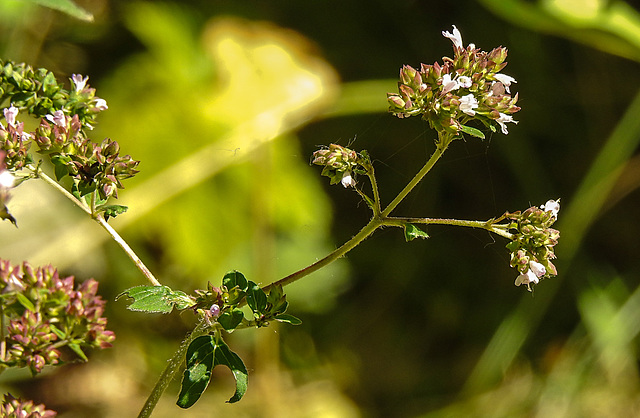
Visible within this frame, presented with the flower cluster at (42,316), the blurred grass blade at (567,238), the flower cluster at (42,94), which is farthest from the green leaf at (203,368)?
the blurred grass blade at (567,238)

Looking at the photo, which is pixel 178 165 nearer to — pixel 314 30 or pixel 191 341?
pixel 314 30

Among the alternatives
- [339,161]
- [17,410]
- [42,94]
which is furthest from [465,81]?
[17,410]

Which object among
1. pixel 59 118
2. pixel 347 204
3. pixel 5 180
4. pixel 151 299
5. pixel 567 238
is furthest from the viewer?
pixel 347 204

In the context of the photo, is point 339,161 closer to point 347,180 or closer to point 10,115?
point 347,180

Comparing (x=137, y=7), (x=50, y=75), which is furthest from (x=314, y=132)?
(x=50, y=75)

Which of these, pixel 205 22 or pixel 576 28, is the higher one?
pixel 205 22

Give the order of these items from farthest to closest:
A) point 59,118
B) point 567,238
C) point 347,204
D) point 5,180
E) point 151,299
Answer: point 347,204 < point 567,238 < point 59,118 < point 151,299 < point 5,180
